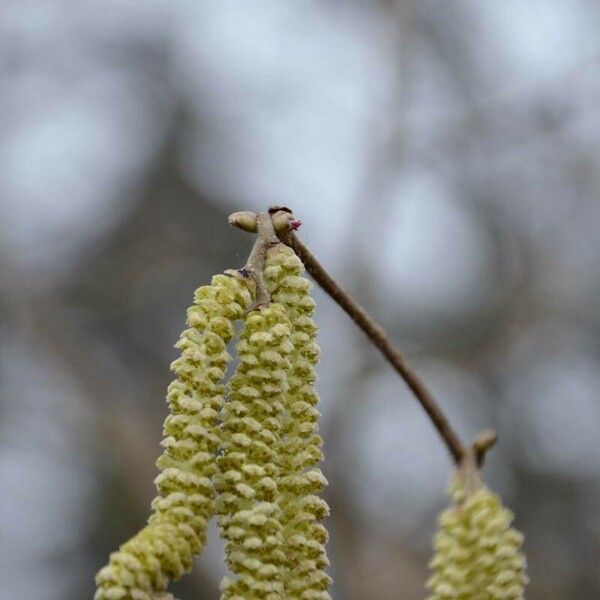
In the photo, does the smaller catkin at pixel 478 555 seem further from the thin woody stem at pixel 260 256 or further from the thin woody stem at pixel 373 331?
the thin woody stem at pixel 260 256

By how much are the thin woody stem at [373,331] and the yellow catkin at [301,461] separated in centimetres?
3

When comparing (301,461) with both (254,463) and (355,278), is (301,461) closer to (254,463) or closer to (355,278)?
(254,463)

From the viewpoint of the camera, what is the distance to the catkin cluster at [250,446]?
72 centimetres

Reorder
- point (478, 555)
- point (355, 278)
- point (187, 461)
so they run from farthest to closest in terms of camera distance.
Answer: point (355, 278) < point (478, 555) < point (187, 461)

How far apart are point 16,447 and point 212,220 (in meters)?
1.81

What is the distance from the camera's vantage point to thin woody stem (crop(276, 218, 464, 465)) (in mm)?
836

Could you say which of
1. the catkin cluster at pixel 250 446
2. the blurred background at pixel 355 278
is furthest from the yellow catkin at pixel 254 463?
the blurred background at pixel 355 278

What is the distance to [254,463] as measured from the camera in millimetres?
745

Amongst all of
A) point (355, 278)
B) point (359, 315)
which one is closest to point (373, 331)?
point (359, 315)

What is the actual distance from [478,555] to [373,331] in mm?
222

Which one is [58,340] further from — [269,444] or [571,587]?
[269,444]

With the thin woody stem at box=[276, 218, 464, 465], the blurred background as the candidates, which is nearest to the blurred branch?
the thin woody stem at box=[276, 218, 464, 465]

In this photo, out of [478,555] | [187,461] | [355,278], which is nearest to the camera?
[187,461]

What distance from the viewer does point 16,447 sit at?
17.6ft
